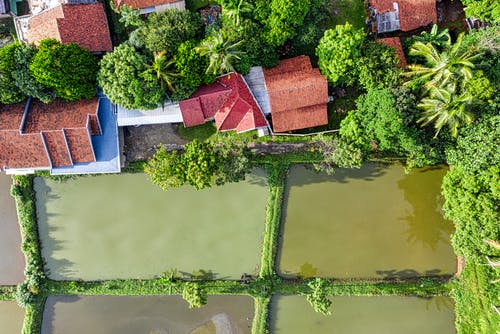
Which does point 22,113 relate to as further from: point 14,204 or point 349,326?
point 349,326

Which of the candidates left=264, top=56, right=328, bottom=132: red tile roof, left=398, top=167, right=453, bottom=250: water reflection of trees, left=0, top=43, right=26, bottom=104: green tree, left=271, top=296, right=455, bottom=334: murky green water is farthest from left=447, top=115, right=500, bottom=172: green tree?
left=0, top=43, right=26, bottom=104: green tree

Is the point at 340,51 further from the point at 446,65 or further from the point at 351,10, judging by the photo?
the point at 446,65

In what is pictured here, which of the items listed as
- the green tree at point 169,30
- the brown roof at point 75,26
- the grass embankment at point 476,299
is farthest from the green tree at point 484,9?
the brown roof at point 75,26

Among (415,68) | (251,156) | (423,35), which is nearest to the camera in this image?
(415,68)

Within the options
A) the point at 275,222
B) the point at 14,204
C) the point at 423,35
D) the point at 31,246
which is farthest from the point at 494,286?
the point at 14,204

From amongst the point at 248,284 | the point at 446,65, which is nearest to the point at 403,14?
the point at 446,65
